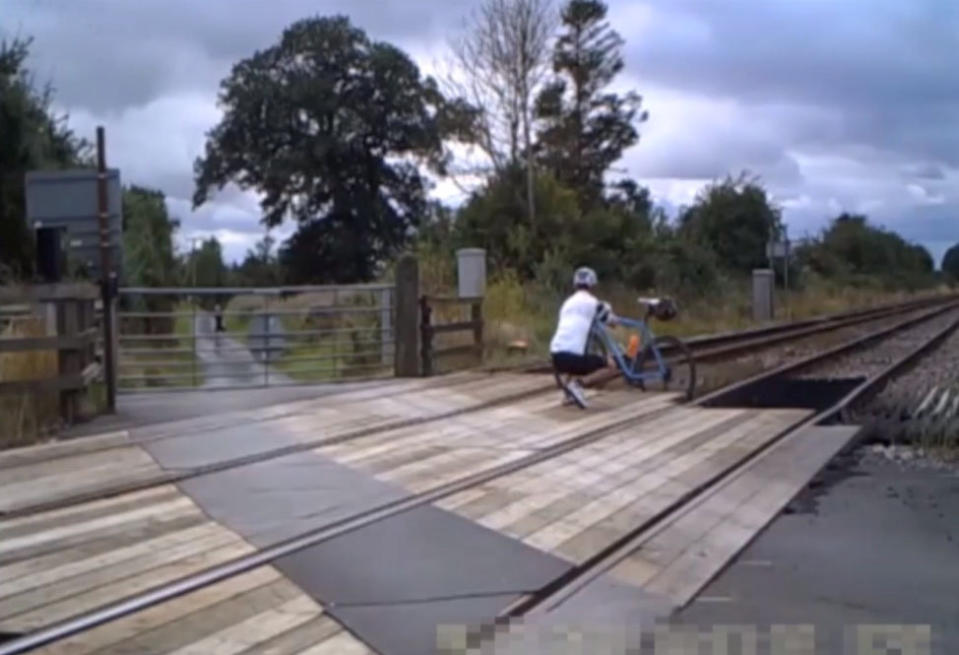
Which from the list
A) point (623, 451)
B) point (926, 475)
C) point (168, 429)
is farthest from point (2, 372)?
point (926, 475)

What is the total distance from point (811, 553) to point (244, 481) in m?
3.93

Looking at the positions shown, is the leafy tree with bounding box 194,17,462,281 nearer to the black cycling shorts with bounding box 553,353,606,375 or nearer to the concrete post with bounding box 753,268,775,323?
the concrete post with bounding box 753,268,775,323

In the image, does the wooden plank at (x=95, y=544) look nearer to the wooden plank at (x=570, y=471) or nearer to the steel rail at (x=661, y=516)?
the wooden plank at (x=570, y=471)

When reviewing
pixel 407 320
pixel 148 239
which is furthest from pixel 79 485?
pixel 148 239

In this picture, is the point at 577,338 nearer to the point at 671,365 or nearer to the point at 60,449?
the point at 671,365

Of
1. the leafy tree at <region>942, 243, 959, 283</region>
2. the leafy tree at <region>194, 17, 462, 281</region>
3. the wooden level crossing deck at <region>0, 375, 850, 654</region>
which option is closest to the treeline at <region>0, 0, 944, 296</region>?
the leafy tree at <region>194, 17, 462, 281</region>

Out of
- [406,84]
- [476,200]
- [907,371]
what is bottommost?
[907,371]

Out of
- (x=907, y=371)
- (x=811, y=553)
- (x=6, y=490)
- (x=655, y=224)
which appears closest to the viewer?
(x=811, y=553)

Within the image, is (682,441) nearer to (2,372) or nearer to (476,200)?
(2,372)

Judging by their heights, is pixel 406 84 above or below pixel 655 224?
above

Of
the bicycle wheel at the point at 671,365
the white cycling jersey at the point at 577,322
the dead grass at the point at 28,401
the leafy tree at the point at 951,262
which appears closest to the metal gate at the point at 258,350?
the bicycle wheel at the point at 671,365

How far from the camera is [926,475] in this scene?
38.3 feet

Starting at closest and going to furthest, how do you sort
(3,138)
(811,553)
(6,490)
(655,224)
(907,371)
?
(811,553)
(6,490)
(907,371)
(3,138)
(655,224)

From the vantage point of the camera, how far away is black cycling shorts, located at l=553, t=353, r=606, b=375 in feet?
52.4
